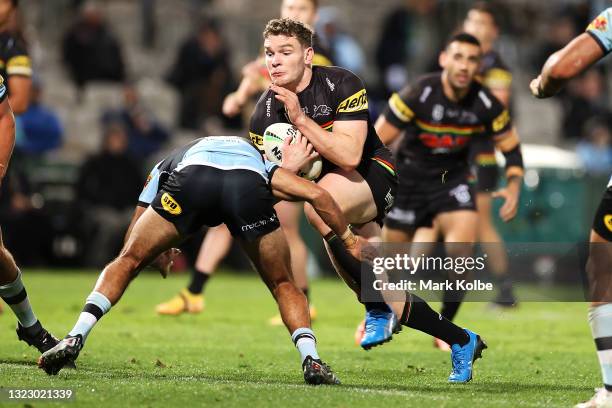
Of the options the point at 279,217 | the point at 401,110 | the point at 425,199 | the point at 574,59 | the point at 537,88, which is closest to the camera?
the point at 574,59

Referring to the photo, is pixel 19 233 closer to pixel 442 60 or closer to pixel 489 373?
pixel 442 60

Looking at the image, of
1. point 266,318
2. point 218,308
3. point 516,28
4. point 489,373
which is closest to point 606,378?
point 489,373

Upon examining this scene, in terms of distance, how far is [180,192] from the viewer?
24.4 feet

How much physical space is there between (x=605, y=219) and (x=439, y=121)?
395 cm

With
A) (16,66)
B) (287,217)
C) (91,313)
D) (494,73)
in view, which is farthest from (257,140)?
(494,73)

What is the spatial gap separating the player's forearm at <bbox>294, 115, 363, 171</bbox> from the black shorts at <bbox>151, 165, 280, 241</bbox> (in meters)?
0.48

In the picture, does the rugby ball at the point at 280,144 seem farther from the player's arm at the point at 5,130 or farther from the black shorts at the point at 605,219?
the black shorts at the point at 605,219

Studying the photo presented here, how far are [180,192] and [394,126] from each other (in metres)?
3.41

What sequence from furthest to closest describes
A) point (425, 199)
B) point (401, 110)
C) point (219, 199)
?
point (425, 199)
point (401, 110)
point (219, 199)

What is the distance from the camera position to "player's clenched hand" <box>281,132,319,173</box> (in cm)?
780

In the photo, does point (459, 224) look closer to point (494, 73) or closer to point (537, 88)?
point (494, 73)

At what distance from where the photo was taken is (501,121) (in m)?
10.7

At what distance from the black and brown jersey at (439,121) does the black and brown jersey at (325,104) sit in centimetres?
231

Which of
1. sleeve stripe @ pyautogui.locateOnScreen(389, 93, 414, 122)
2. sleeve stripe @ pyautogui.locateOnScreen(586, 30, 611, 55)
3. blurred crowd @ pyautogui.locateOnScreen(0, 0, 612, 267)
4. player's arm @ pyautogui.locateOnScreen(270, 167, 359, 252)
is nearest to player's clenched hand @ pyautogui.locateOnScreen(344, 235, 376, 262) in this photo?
player's arm @ pyautogui.locateOnScreen(270, 167, 359, 252)
